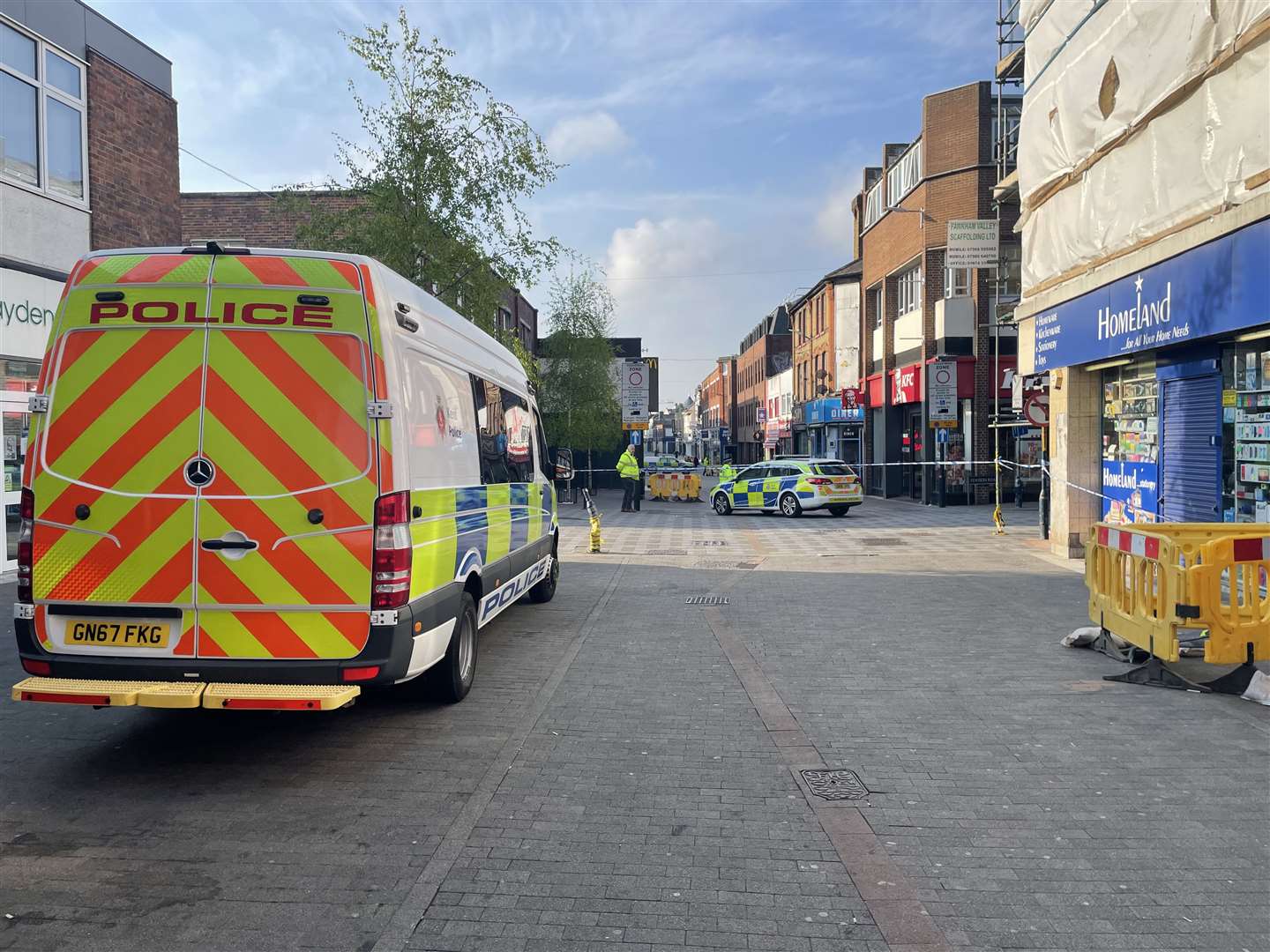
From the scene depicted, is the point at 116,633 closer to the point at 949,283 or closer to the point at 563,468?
the point at 563,468

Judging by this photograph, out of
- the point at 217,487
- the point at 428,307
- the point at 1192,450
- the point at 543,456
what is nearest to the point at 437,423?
the point at 428,307

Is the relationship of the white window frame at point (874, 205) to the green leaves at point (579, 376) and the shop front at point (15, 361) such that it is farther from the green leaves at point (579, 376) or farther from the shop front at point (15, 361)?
the shop front at point (15, 361)

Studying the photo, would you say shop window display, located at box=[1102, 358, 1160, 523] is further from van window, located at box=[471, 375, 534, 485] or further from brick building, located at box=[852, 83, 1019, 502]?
brick building, located at box=[852, 83, 1019, 502]

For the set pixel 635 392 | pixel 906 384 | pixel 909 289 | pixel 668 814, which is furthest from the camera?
pixel 909 289

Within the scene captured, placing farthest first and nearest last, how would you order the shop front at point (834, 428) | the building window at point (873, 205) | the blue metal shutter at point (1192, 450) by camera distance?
the shop front at point (834, 428) → the building window at point (873, 205) → the blue metal shutter at point (1192, 450)

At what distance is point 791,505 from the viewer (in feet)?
81.6

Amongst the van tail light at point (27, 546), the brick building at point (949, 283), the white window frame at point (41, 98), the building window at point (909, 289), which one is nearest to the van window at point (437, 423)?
the van tail light at point (27, 546)

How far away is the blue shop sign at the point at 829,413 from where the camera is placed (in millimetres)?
36812

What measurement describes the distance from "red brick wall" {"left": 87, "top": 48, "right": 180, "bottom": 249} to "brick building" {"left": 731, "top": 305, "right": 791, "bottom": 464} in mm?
44349

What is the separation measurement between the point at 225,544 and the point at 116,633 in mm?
730

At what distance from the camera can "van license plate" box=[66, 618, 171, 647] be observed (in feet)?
15.7

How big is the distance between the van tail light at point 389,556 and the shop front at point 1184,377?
8.27 metres

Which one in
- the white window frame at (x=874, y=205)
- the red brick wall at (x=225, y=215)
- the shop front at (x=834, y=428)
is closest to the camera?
the red brick wall at (x=225, y=215)

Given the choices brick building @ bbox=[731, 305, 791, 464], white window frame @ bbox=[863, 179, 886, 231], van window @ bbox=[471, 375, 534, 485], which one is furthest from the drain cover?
brick building @ bbox=[731, 305, 791, 464]
